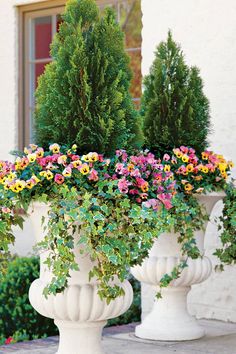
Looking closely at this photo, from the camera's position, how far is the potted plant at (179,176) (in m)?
4.99

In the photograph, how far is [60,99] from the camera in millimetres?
4121

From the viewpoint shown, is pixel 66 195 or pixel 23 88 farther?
pixel 23 88

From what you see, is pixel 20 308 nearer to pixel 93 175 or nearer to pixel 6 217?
pixel 6 217

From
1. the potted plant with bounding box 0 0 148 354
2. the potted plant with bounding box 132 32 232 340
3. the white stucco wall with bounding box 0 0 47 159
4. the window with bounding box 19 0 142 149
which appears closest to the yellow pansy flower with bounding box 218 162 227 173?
the potted plant with bounding box 132 32 232 340

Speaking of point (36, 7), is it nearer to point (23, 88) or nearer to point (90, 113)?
point (23, 88)

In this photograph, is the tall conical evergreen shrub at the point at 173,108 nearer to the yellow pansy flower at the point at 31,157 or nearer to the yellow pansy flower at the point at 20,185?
the yellow pansy flower at the point at 31,157

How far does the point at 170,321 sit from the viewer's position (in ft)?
17.4

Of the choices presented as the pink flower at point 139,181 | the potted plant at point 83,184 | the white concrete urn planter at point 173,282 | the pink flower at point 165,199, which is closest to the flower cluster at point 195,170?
the white concrete urn planter at point 173,282

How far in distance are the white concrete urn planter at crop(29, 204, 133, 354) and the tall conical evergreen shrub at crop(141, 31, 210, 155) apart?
138 cm

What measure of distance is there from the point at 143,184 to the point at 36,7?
14.1 feet

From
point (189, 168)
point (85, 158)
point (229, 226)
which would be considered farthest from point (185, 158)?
point (85, 158)

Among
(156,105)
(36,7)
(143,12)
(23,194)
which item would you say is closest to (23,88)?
(36,7)

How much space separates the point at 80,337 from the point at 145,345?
1.13m

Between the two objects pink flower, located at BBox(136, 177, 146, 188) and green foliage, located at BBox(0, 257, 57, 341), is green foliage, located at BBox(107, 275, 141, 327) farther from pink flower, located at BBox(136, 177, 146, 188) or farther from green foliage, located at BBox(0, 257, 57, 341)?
pink flower, located at BBox(136, 177, 146, 188)
